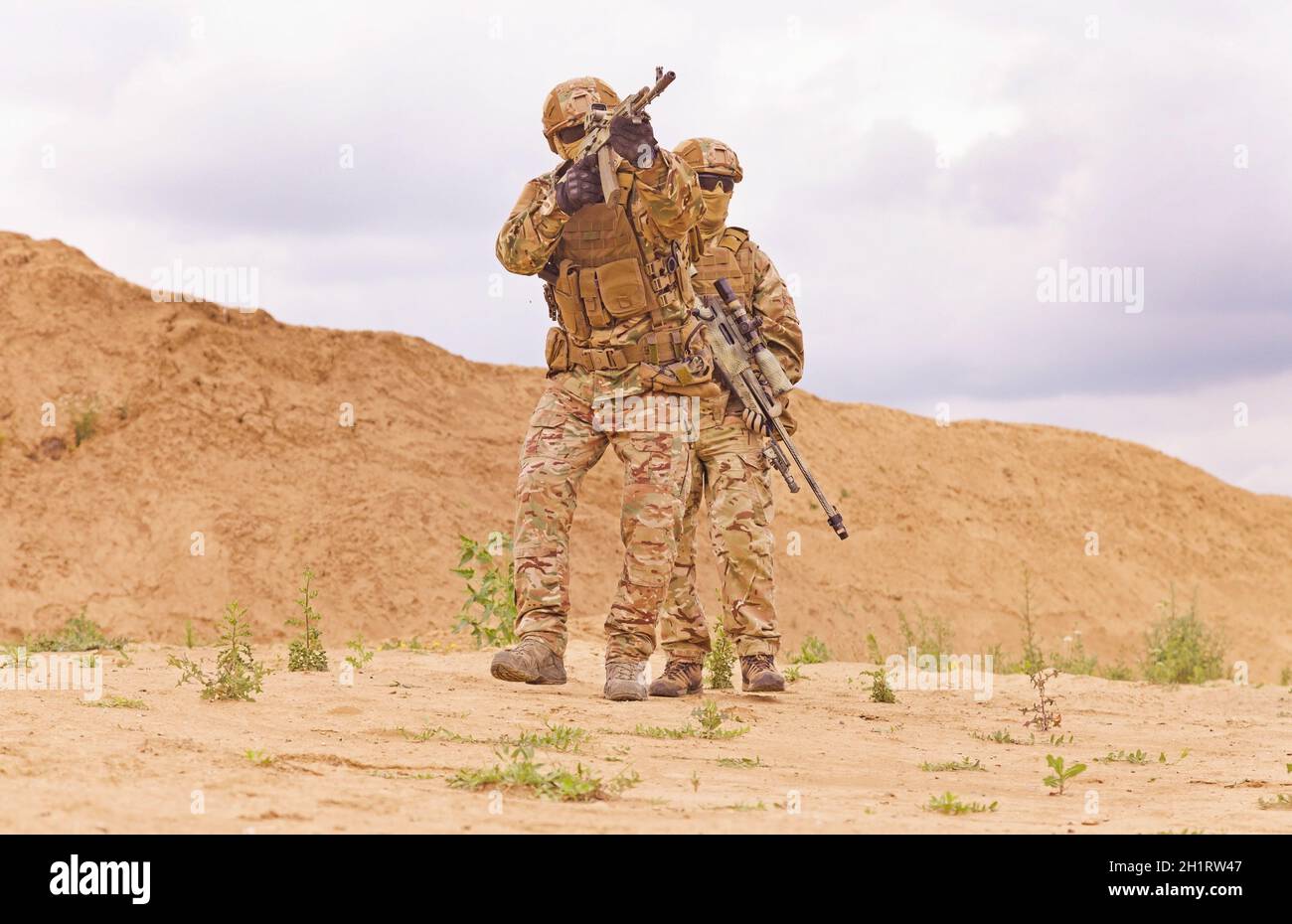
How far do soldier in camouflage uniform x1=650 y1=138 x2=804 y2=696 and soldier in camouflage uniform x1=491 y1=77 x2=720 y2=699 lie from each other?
0.64 meters

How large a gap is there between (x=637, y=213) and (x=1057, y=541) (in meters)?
17.6

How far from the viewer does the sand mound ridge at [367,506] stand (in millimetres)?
15484

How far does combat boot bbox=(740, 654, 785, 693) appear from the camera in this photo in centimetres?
684

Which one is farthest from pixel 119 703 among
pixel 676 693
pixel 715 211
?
pixel 715 211

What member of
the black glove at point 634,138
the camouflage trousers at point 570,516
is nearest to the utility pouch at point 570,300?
the camouflage trousers at point 570,516

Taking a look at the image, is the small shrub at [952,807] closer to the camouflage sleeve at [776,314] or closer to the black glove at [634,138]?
the black glove at [634,138]

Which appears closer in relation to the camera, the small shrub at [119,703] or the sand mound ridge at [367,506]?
the small shrub at [119,703]

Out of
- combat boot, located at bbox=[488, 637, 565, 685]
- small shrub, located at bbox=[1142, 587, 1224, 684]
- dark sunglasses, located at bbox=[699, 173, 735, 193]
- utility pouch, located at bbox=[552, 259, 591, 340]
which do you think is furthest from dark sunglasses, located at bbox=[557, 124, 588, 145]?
small shrub, located at bbox=[1142, 587, 1224, 684]

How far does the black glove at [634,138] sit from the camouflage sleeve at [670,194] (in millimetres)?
149

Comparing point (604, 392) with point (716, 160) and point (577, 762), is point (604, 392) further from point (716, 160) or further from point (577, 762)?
point (577, 762)

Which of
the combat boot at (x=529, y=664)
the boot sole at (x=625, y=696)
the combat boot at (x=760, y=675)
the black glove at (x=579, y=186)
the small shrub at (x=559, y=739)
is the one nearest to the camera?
the small shrub at (x=559, y=739)

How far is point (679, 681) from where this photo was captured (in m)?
6.61
